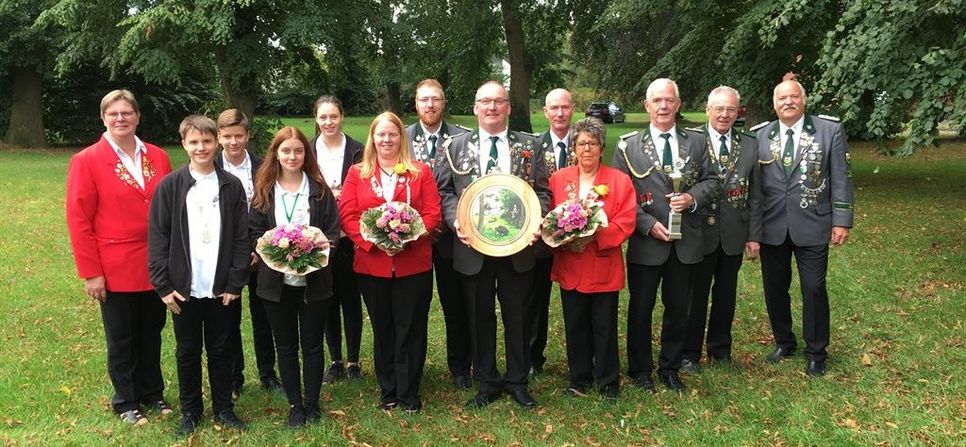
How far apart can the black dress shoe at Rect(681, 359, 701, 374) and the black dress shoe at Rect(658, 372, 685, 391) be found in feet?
0.97

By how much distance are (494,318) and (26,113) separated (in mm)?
29411

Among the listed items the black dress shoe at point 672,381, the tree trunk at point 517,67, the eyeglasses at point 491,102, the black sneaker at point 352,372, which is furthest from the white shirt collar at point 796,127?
the tree trunk at point 517,67

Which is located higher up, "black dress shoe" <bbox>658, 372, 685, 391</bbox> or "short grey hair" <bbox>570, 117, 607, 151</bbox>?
"short grey hair" <bbox>570, 117, 607, 151</bbox>

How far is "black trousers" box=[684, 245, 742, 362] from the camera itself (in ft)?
18.6

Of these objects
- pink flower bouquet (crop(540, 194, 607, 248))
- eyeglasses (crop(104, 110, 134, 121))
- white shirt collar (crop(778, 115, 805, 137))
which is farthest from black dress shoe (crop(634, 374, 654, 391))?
eyeglasses (crop(104, 110, 134, 121))

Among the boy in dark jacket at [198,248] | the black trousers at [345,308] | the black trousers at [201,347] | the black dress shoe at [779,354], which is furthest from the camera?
the black dress shoe at [779,354]

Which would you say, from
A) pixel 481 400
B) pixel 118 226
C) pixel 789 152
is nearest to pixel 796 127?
pixel 789 152

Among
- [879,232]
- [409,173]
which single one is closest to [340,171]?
[409,173]

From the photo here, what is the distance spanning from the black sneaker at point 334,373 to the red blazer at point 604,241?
1.99 meters

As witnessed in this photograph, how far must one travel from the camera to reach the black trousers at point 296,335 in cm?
475

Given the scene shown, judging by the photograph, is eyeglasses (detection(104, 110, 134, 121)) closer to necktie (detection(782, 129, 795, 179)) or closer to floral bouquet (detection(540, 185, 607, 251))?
floral bouquet (detection(540, 185, 607, 251))

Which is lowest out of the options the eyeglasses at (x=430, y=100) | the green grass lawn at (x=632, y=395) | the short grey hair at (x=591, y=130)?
the green grass lawn at (x=632, y=395)

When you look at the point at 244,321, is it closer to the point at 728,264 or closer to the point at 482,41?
the point at 728,264

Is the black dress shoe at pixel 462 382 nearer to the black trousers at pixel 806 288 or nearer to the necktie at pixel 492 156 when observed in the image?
the necktie at pixel 492 156
